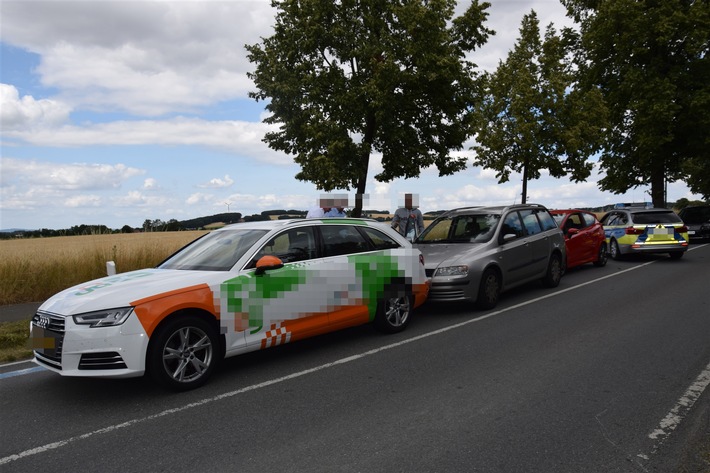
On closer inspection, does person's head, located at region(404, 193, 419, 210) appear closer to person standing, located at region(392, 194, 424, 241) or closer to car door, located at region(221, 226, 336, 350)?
person standing, located at region(392, 194, 424, 241)

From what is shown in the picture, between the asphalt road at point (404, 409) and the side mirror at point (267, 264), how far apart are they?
108 cm

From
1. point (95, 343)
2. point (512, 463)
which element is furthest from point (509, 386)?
point (95, 343)

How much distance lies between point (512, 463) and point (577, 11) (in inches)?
1329

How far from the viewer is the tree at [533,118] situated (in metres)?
20.3

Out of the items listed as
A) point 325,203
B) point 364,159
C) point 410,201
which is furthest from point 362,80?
point 325,203

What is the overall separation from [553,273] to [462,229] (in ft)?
8.66

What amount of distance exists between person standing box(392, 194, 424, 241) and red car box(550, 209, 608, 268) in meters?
3.81

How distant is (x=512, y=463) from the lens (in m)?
3.39

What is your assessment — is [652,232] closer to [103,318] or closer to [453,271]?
[453,271]

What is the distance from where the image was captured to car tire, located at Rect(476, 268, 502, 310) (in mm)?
8555

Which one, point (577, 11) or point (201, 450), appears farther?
point (577, 11)

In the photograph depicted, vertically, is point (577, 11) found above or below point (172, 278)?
above

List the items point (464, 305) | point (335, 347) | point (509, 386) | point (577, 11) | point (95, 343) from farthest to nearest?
point (577, 11)
point (464, 305)
point (335, 347)
point (509, 386)
point (95, 343)

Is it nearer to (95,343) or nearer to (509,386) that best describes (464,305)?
(509,386)
